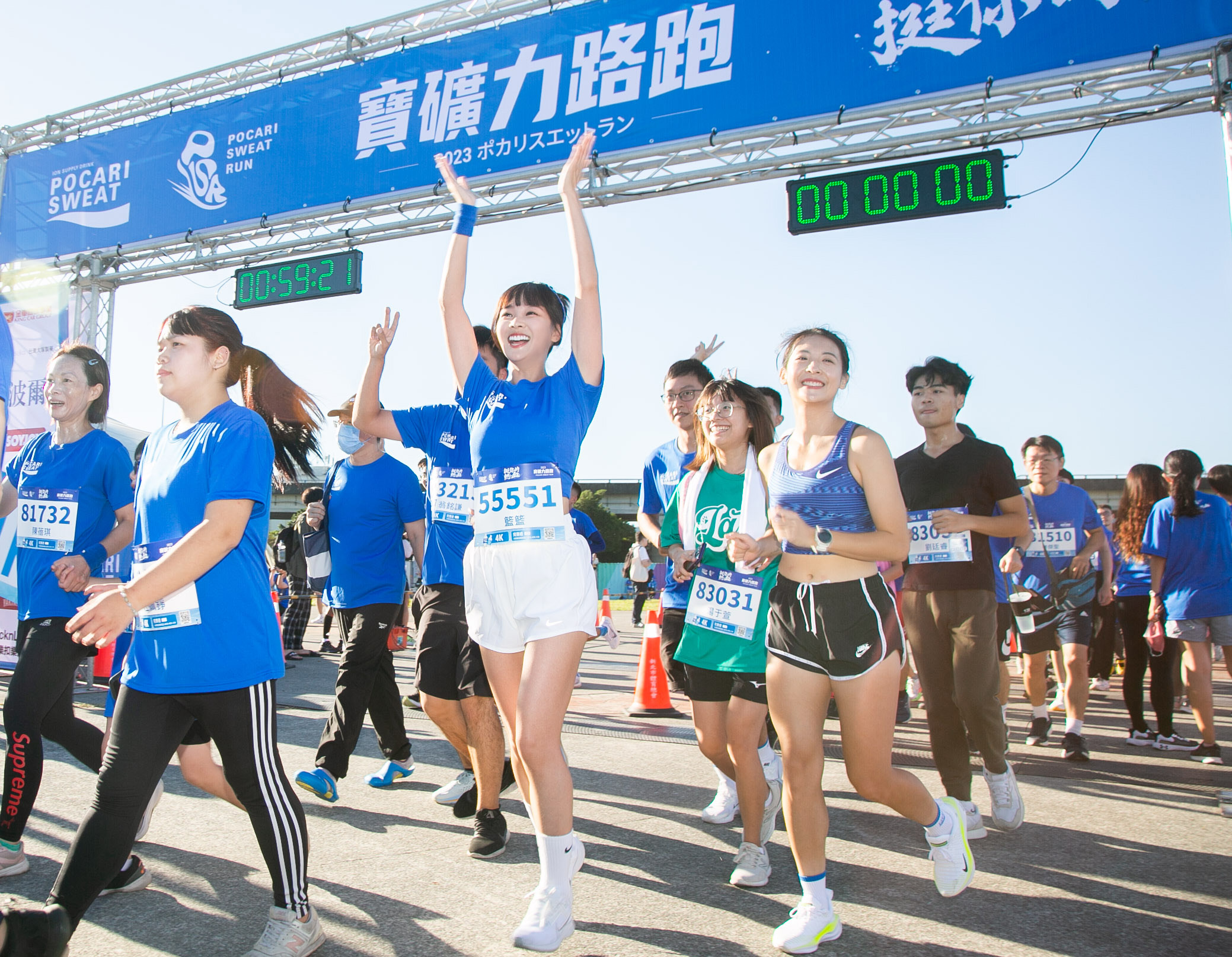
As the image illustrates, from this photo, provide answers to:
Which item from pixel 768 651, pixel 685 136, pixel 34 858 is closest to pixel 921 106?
pixel 685 136

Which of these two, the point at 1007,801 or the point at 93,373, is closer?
the point at 93,373

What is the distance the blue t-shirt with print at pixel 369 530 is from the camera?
4.57 m

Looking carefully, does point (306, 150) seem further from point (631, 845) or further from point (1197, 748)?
point (1197, 748)

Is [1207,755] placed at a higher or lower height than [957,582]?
lower

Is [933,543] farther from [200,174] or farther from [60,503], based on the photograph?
[200,174]

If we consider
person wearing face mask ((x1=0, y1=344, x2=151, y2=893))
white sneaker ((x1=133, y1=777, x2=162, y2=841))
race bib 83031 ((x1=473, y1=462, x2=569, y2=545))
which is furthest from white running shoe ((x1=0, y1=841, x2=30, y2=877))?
race bib 83031 ((x1=473, y1=462, x2=569, y2=545))

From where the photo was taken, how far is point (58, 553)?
341 cm

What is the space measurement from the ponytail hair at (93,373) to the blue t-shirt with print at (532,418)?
1.67 metres

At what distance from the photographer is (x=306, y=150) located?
37.0ft

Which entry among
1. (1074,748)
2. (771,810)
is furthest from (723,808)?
(1074,748)

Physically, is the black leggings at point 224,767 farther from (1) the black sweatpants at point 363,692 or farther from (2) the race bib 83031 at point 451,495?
(1) the black sweatpants at point 363,692

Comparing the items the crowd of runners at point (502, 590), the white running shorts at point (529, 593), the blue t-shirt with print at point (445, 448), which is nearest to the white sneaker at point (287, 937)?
the crowd of runners at point (502, 590)

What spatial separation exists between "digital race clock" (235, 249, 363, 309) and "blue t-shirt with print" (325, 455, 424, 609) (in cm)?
720

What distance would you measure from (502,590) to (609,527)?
2363 inches
